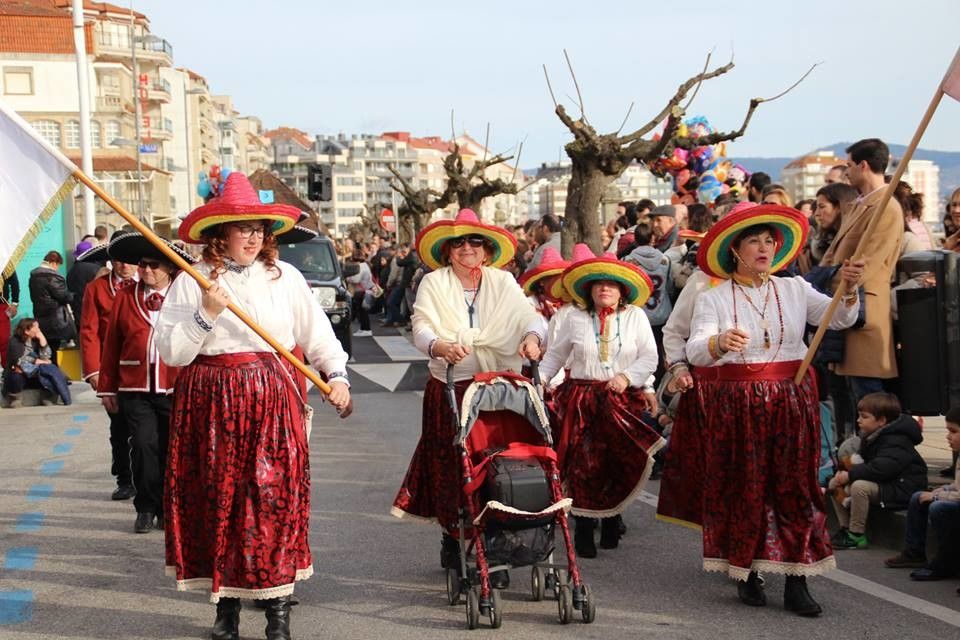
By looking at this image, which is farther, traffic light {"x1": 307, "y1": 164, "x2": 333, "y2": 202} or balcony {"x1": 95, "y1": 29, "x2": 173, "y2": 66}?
balcony {"x1": 95, "y1": 29, "x2": 173, "y2": 66}

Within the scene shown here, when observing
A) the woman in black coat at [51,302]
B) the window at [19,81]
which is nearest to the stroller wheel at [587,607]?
the woman in black coat at [51,302]

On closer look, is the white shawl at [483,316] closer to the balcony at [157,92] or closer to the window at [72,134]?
the window at [72,134]

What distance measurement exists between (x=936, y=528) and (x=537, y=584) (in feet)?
6.81

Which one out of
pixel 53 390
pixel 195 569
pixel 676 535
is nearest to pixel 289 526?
Answer: pixel 195 569

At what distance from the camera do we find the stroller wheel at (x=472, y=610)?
605 cm

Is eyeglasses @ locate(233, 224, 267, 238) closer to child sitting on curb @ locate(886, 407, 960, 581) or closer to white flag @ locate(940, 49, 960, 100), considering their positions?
white flag @ locate(940, 49, 960, 100)

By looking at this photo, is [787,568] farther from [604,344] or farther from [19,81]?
[19,81]

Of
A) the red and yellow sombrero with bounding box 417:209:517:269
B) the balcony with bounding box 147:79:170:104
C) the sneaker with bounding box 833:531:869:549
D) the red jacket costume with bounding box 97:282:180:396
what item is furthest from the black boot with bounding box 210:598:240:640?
the balcony with bounding box 147:79:170:104

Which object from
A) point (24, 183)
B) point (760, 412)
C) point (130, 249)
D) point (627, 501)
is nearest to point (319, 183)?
point (130, 249)

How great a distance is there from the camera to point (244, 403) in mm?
5988

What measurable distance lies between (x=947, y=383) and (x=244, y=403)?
12.9 ft

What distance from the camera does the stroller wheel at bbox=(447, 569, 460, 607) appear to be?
21.4ft

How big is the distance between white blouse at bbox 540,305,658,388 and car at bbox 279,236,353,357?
12.5m

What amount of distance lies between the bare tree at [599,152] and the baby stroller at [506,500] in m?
13.1
